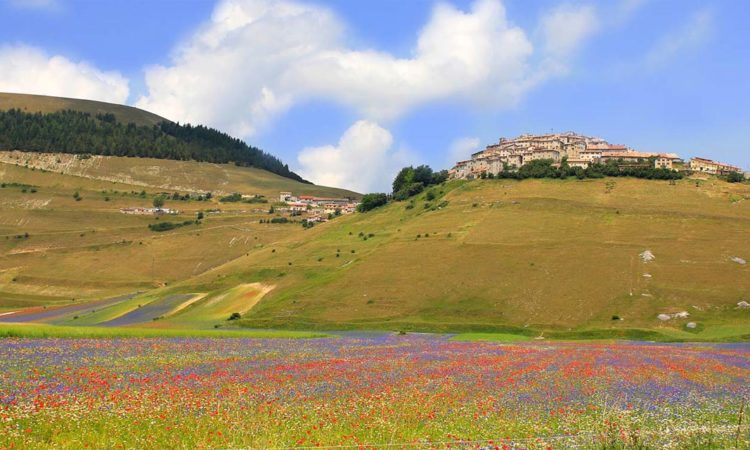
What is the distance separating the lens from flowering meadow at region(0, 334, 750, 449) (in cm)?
1662

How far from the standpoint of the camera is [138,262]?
180 meters

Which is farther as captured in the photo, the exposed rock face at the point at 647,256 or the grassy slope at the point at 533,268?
the exposed rock face at the point at 647,256

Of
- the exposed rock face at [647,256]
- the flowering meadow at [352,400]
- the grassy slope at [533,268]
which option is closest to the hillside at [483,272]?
the grassy slope at [533,268]

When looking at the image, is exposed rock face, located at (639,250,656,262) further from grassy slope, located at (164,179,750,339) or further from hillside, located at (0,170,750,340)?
grassy slope, located at (164,179,750,339)

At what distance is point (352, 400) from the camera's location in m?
Result: 23.4

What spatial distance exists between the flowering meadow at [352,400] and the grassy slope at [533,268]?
4880 centimetres

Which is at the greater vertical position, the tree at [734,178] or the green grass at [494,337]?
the tree at [734,178]

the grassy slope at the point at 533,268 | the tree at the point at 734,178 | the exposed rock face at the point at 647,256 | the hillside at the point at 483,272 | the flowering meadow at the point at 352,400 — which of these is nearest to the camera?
the flowering meadow at the point at 352,400

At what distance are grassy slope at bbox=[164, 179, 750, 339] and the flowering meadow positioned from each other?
4880cm

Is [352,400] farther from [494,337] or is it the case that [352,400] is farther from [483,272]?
[483,272]

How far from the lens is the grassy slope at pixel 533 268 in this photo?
8981 cm

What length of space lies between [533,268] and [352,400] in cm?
9034

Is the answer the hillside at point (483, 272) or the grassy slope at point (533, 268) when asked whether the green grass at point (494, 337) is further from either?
the hillside at point (483, 272)

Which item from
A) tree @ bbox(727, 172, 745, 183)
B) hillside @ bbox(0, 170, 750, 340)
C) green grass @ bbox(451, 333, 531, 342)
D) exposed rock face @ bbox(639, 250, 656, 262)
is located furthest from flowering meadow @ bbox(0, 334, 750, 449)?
tree @ bbox(727, 172, 745, 183)
